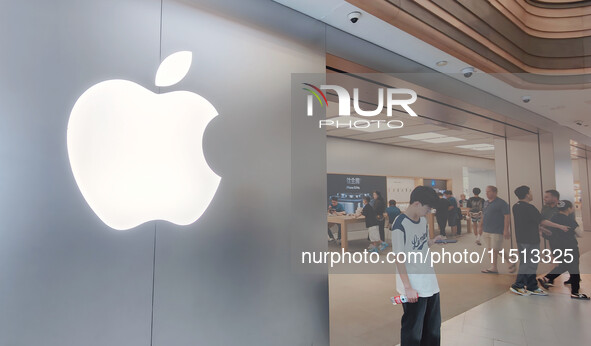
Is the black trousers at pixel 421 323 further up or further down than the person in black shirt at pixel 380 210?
further down

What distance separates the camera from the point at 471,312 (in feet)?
14.5

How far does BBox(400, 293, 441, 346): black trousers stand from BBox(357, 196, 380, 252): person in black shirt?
926mm

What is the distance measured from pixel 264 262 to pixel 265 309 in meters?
0.37

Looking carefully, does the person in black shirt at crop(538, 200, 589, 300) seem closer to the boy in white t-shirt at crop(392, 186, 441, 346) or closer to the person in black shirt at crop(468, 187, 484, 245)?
the person in black shirt at crop(468, 187, 484, 245)

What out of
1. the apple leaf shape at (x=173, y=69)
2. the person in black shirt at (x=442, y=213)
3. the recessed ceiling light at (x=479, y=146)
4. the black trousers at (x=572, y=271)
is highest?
the apple leaf shape at (x=173, y=69)

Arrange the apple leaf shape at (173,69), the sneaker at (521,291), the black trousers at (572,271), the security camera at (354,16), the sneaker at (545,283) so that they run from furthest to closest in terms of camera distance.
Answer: the sneaker at (545,283), the sneaker at (521,291), the black trousers at (572,271), the security camera at (354,16), the apple leaf shape at (173,69)

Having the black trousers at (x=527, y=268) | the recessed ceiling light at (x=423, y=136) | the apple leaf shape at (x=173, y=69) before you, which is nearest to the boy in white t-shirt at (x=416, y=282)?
the recessed ceiling light at (x=423, y=136)

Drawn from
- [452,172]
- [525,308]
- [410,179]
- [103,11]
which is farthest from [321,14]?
[525,308]

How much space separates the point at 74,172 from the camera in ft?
5.89

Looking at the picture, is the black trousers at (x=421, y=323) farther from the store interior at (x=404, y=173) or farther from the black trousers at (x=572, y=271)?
the black trousers at (x=572, y=271)

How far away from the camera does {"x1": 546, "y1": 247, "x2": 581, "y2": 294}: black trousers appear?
5027mm

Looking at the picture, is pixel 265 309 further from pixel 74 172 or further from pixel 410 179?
pixel 410 179

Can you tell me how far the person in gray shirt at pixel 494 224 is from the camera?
5074mm

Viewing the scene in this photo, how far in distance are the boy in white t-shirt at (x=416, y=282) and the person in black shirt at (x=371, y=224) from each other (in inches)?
31.8
